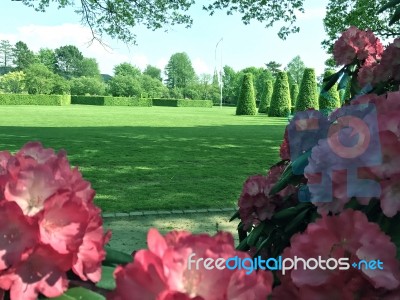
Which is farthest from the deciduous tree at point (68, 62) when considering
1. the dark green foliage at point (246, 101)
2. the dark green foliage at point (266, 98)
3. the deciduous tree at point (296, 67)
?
the dark green foliage at point (246, 101)

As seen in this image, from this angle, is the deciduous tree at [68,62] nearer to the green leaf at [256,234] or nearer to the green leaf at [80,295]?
the green leaf at [256,234]

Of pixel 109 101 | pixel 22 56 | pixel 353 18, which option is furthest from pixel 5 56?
pixel 353 18

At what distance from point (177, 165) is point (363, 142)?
7.81 meters

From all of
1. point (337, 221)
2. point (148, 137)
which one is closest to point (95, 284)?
point (337, 221)

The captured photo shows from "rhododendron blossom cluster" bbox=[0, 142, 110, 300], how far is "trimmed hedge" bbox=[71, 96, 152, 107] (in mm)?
57330

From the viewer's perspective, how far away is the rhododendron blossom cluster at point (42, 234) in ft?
1.87

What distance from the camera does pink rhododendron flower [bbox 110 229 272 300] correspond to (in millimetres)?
490

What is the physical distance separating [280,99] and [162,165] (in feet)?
84.6

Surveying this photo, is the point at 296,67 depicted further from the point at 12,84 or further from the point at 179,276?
the point at 179,276

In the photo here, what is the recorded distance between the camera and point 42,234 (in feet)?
1.89

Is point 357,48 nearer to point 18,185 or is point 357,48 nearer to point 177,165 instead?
point 18,185

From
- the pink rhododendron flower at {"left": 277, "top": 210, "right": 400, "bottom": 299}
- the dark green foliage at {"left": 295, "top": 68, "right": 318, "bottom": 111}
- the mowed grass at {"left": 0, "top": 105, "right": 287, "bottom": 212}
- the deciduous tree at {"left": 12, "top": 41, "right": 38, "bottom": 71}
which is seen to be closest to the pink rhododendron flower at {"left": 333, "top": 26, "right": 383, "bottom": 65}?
the pink rhododendron flower at {"left": 277, "top": 210, "right": 400, "bottom": 299}

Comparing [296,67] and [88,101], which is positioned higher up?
[296,67]

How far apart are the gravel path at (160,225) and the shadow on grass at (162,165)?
399 mm
